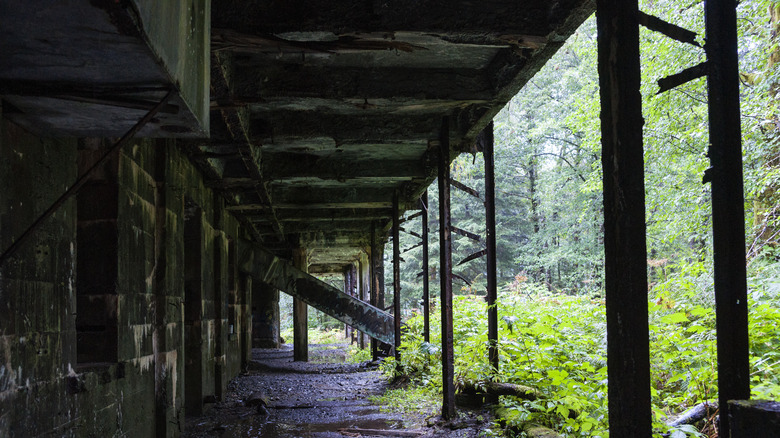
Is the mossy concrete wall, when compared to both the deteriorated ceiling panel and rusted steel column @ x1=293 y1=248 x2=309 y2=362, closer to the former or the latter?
the deteriorated ceiling panel

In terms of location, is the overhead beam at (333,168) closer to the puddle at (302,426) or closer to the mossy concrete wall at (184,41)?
the puddle at (302,426)

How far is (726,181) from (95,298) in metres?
4.40

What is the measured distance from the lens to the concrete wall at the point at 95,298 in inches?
119

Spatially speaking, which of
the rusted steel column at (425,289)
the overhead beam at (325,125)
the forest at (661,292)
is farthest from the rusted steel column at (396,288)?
the overhead beam at (325,125)

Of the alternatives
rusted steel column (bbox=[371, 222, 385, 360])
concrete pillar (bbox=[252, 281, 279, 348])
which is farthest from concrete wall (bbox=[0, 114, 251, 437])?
concrete pillar (bbox=[252, 281, 279, 348])

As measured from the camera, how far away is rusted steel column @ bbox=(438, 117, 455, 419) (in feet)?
24.2

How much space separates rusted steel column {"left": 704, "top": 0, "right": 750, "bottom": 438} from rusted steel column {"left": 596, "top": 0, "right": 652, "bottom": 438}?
1.12 ft

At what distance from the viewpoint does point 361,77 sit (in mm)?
5535

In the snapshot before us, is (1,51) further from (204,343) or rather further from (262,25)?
(204,343)

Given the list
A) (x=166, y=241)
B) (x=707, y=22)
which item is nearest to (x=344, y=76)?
(x=166, y=241)

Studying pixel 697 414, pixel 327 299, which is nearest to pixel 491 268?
pixel 697 414

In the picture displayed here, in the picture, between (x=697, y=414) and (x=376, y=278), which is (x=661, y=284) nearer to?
(x=697, y=414)

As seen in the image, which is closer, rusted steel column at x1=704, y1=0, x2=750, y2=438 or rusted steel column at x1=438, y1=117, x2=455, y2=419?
rusted steel column at x1=704, y1=0, x2=750, y2=438

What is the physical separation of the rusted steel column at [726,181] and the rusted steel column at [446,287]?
14.6 feet
